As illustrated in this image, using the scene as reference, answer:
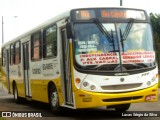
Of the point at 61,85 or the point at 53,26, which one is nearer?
the point at 61,85

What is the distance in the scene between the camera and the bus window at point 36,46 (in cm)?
1558

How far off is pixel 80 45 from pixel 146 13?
2335mm

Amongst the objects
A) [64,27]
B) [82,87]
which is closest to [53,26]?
[64,27]

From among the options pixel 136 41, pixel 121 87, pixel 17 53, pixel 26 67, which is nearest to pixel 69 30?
pixel 136 41

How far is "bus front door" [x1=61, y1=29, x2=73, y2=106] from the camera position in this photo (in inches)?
486

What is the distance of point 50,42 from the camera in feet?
46.6

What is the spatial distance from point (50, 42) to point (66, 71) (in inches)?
71.5

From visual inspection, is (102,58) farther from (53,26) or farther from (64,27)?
(53,26)

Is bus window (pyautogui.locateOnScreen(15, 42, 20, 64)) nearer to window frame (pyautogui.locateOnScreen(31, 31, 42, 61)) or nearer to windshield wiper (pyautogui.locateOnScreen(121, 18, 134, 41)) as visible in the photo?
window frame (pyautogui.locateOnScreen(31, 31, 42, 61))

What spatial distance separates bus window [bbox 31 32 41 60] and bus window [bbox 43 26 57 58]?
76 centimetres

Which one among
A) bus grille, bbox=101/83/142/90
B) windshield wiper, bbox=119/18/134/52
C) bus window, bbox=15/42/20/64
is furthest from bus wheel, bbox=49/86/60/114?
bus window, bbox=15/42/20/64

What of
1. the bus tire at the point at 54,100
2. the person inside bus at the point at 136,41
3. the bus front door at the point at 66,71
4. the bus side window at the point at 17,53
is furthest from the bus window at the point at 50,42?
the bus side window at the point at 17,53

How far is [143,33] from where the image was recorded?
12.6 meters

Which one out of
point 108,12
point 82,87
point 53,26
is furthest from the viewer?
point 53,26
